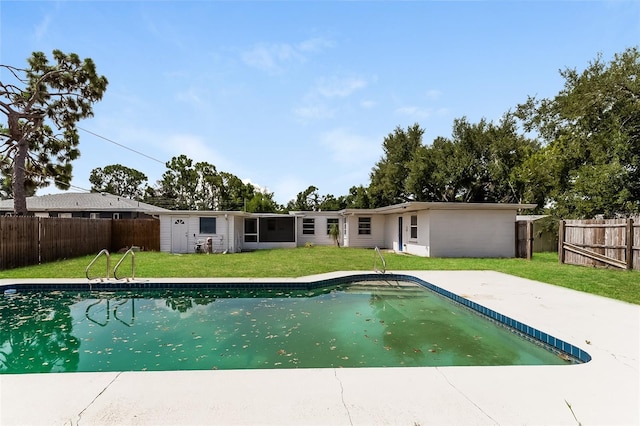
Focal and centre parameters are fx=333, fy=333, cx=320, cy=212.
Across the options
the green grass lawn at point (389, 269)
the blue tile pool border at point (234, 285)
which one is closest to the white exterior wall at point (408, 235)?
the green grass lawn at point (389, 269)

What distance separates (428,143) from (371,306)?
24.2 metres

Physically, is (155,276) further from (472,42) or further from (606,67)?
(606,67)

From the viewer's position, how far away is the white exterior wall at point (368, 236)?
19.8 m

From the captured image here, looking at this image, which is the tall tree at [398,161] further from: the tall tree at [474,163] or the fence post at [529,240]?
the fence post at [529,240]

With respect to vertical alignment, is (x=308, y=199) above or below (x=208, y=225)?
above

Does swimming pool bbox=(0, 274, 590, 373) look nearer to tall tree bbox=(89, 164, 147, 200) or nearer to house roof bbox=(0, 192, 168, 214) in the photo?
house roof bbox=(0, 192, 168, 214)

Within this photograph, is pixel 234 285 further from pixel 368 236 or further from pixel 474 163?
pixel 474 163

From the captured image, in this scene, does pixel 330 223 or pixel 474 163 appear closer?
pixel 330 223

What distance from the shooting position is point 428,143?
28438 millimetres

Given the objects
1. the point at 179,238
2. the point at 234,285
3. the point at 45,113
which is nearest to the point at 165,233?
the point at 179,238

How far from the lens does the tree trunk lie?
589 inches

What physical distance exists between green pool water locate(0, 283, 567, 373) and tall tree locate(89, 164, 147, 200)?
48066mm

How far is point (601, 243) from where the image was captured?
35.4 ft

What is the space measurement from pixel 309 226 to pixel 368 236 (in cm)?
389
